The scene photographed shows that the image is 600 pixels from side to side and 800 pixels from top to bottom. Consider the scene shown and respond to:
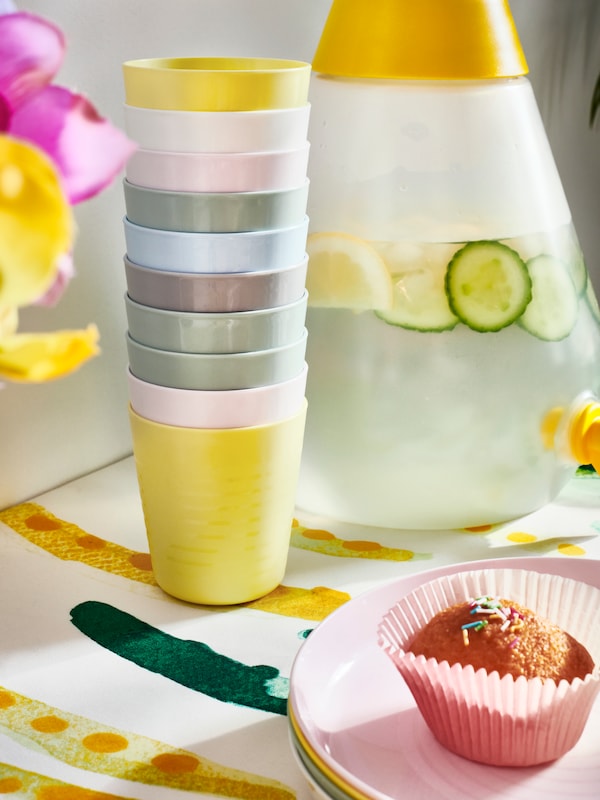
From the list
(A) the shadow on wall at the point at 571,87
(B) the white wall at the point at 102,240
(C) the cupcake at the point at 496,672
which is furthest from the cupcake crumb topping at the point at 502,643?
(A) the shadow on wall at the point at 571,87

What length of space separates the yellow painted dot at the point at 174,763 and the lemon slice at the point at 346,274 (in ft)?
0.89

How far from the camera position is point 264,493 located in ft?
1.72

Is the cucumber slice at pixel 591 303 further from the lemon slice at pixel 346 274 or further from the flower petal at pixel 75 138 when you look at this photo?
the flower petal at pixel 75 138

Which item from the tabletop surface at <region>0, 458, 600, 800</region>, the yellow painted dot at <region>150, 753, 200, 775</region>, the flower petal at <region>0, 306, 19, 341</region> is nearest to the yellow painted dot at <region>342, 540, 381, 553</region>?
the tabletop surface at <region>0, 458, 600, 800</region>

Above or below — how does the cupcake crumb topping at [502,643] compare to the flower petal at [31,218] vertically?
below

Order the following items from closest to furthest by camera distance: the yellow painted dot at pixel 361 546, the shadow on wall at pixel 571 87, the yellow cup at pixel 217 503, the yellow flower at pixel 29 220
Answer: the yellow flower at pixel 29 220, the yellow cup at pixel 217 503, the yellow painted dot at pixel 361 546, the shadow on wall at pixel 571 87

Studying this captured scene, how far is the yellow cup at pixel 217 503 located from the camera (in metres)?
0.50

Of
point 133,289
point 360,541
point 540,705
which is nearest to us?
point 540,705

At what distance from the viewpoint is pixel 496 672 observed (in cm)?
38

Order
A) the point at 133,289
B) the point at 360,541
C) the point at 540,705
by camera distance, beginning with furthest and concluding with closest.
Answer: the point at 360,541, the point at 133,289, the point at 540,705

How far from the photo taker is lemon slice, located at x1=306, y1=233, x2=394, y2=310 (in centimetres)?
57

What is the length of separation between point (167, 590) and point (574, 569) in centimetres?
21

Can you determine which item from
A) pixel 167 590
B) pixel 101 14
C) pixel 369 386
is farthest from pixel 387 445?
pixel 101 14

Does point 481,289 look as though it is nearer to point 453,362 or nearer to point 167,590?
point 453,362
